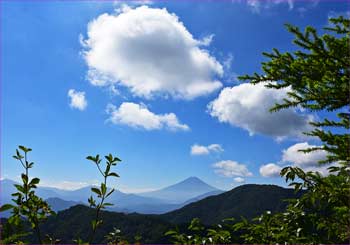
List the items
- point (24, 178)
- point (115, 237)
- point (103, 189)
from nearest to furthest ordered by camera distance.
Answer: point (24, 178), point (103, 189), point (115, 237)

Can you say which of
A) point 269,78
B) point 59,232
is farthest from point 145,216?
point 269,78

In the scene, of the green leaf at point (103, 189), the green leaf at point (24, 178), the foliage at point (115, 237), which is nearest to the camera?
the green leaf at point (24, 178)

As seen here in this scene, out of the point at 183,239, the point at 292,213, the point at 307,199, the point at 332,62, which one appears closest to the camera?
the point at 183,239

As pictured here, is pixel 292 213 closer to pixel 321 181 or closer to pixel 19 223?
pixel 321 181

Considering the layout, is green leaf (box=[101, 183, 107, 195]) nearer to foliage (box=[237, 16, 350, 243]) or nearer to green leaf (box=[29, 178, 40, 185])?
green leaf (box=[29, 178, 40, 185])

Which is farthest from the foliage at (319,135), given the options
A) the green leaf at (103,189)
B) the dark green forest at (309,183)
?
the green leaf at (103,189)

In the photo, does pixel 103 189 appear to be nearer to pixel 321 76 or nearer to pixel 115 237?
pixel 115 237

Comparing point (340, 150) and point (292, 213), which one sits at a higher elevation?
point (340, 150)

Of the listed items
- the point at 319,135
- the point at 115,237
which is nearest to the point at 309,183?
the point at 319,135

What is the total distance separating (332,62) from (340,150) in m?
1.73

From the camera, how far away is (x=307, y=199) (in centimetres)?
544

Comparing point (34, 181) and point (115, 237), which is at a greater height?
point (34, 181)

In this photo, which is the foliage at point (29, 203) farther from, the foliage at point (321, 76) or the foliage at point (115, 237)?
the foliage at point (321, 76)

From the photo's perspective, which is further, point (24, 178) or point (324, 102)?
point (324, 102)
